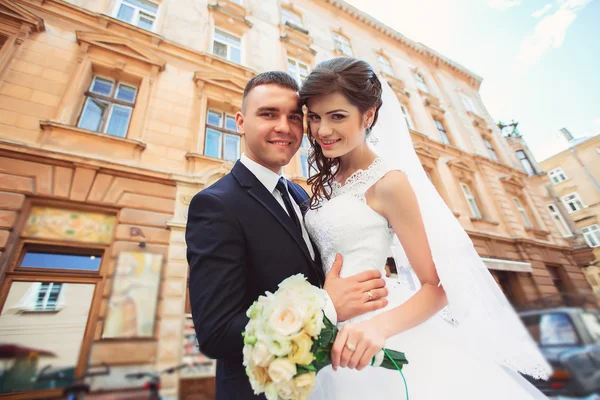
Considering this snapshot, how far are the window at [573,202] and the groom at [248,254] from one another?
100 ft

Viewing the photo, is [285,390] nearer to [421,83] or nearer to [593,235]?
[421,83]

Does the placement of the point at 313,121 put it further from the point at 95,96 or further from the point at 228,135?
the point at 95,96

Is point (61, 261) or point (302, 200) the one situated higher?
point (61, 261)

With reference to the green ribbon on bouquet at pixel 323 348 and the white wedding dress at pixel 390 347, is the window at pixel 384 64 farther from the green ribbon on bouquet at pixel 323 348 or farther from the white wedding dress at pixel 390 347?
the green ribbon on bouquet at pixel 323 348

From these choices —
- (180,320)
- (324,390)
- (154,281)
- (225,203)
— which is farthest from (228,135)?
(324,390)

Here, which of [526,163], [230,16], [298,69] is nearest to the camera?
[230,16]

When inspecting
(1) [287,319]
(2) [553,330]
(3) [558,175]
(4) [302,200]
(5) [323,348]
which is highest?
(3) [558,175]

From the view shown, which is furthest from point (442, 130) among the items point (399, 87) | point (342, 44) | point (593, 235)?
point (593, 235)

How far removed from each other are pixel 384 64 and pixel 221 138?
1081 centimetres

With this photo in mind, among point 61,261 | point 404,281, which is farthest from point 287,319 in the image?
A: point 61,261

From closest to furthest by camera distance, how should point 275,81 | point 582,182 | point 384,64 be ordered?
1. point 275,81
2. point 384,64
3. point 582,182

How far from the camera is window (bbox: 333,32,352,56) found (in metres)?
11.3

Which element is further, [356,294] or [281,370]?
[356,294]

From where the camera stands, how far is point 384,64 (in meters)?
13.0
